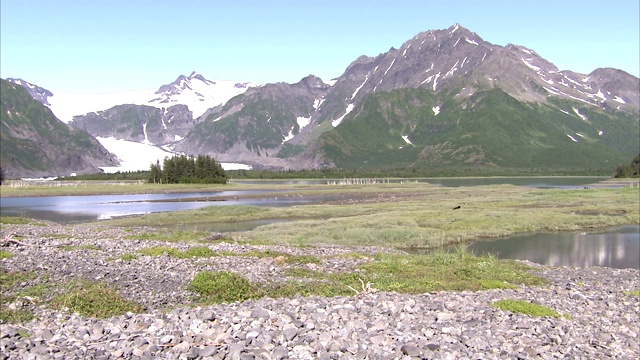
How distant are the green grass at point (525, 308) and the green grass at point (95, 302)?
1542 centimetres

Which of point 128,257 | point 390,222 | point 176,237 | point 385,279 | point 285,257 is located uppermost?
point 128,257

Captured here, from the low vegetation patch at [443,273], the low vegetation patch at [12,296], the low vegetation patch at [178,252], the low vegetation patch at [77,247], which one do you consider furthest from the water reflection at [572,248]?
the low vegetation patch at [12,296]

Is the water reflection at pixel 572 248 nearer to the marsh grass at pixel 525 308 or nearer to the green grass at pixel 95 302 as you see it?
the marsh grass at pixel 525 308

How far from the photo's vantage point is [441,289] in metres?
26.8

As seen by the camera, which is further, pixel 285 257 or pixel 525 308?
pixel 285 257

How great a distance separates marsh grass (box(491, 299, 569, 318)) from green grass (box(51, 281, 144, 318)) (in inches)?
607

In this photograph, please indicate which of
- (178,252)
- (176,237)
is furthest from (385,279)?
(176,237)

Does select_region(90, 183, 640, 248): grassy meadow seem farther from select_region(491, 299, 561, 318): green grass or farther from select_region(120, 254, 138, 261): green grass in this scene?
select_region(491, 299, 561, 318): green grass

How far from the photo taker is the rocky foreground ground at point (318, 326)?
14.3 meters

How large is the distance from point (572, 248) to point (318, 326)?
47684mm

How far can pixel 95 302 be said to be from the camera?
70.6 ft

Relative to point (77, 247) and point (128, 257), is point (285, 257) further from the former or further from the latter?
point (77, 247)

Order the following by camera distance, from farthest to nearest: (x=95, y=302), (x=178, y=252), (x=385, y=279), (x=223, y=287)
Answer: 1. (x=178, y=252)
2. (x=385, y=279)
3. (x=223, y=287)
4. (x=95, y=302)

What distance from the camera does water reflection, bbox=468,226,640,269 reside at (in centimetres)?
4866
